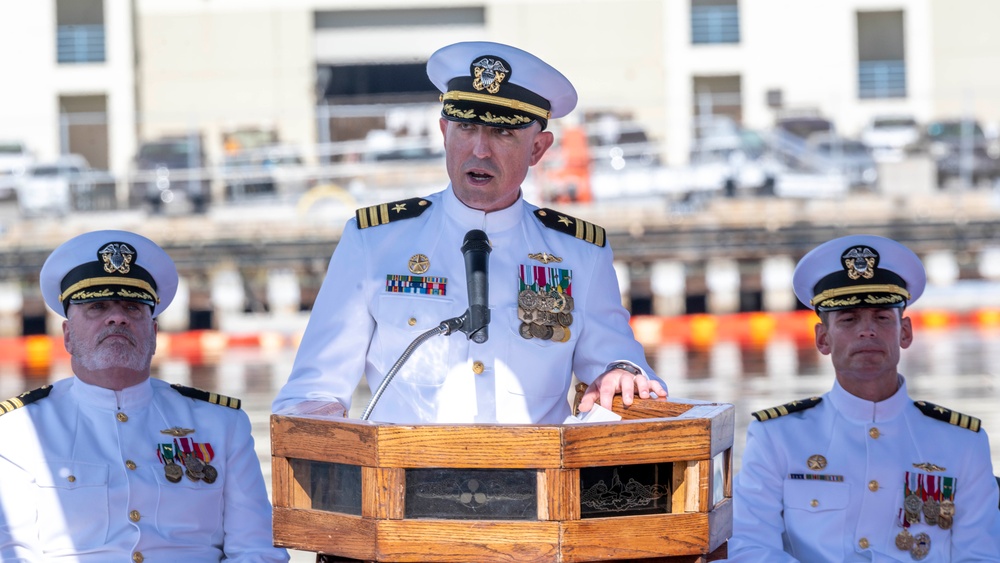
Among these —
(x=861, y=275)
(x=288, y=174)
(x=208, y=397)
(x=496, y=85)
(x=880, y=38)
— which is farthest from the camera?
(x=880, y=38)

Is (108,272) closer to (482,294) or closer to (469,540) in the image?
(482,294)

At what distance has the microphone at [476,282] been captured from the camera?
131 inches

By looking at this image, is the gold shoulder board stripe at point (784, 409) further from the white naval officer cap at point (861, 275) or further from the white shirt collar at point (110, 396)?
the white shirt collar at point (110, 396)

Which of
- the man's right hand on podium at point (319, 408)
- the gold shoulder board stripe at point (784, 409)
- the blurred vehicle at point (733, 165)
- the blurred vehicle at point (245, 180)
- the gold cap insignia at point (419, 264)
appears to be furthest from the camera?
the blurred vehicle at point (245, 180)

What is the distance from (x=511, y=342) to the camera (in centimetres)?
356

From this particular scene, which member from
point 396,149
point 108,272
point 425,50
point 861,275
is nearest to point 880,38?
point 425,50

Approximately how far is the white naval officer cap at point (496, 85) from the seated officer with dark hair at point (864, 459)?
1.13m

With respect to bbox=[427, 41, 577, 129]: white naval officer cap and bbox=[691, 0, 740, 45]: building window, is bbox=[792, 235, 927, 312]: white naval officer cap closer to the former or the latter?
bbox=[427, 41, 577, 129]: white naval officer cap

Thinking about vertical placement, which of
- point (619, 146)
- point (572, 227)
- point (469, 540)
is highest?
point (619, 146)

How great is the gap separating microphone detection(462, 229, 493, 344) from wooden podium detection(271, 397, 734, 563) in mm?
571

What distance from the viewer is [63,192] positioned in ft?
67.3

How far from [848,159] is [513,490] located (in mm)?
19489

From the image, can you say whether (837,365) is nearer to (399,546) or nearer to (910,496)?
(910,496)

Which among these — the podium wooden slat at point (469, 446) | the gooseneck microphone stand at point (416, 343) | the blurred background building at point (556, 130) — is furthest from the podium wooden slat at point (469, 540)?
the blurred background building at point (556, 130)
